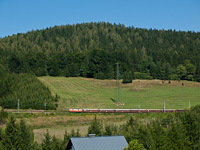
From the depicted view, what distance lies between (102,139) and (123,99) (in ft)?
292

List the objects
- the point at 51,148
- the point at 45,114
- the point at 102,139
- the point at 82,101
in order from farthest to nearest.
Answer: the point at 82,101, the point at 45,114, the point at 51,148, the point at 102,139

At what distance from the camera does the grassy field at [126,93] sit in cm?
12338

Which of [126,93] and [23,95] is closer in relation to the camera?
[23,95]

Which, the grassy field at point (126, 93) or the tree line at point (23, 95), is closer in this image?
the tree line at point (23, 95)

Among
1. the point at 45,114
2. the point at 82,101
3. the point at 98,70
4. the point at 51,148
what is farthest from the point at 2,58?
the point at 51,148

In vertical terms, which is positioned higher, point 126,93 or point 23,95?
point 23,95

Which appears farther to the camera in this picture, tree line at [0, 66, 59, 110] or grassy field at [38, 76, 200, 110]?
grassy field at [38, 76, 200, 110]

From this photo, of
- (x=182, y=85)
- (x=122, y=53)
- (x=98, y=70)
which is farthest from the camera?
(x=122, y=53)

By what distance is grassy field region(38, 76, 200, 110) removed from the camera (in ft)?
405

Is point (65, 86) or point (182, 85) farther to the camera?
point (182, 85)

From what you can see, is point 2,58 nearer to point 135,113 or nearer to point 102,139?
point 135,113

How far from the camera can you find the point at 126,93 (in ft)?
474

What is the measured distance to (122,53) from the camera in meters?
196

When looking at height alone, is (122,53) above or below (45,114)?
above
